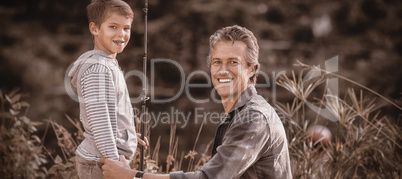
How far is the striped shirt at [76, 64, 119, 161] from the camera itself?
223 cm

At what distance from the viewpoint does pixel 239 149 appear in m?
2.11

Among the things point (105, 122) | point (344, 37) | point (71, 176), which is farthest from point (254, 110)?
point (344, 37)

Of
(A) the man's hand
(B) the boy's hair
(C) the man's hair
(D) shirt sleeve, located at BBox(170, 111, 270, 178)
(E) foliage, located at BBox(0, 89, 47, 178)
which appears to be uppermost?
(B) the boy's hair

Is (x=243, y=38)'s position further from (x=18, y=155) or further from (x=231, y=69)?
(x=18, y=155)

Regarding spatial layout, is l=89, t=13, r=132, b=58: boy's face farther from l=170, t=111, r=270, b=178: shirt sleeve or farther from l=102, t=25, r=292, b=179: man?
l=170, t=111, r=270, b=178: shirt sleeve

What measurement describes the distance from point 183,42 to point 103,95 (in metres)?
2.99

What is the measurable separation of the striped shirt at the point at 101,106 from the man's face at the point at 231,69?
571 millimetres

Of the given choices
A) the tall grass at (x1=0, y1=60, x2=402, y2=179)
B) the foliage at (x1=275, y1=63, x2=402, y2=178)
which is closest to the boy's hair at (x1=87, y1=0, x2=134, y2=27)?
the tall grass at (x1=0, y1=60, x2=402, y2=179)

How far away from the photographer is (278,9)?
17.5 ft

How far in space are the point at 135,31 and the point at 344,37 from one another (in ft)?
8.29

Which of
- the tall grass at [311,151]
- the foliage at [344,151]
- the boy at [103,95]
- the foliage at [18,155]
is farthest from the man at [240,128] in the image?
the foliage at [18,155]

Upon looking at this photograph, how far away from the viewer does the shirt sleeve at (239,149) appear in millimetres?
2111

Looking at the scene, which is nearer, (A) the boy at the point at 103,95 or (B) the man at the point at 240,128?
(B) the man at the point at 240,128

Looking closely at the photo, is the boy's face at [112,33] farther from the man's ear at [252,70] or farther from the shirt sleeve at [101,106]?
the man's ear at [252,70]
